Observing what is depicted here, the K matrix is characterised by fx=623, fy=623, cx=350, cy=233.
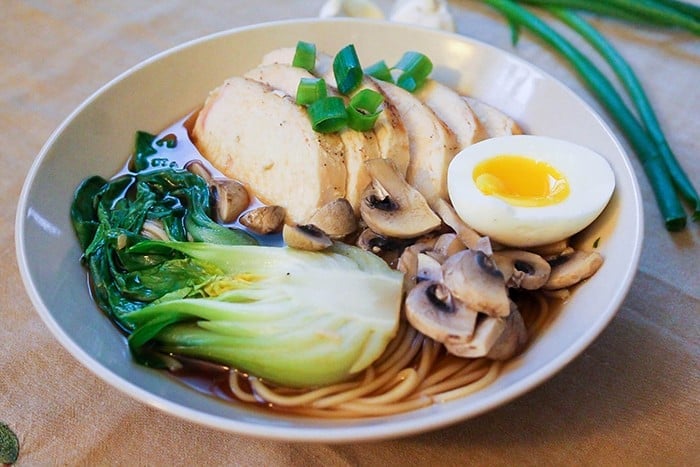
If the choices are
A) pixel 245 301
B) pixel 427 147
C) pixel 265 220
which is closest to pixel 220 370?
pixel 245 301

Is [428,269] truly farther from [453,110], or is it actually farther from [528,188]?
[453,110]

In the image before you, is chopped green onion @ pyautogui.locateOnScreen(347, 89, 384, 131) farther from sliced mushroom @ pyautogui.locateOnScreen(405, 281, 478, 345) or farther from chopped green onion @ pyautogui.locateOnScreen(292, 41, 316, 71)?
sliced mushroom @ pyautogui.locateOnScreen(405, 281, 478, 345)

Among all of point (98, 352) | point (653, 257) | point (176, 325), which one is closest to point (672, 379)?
point (653, 257)

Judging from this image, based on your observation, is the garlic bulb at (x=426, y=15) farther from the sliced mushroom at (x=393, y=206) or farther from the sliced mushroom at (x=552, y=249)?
the sliced mushroom at (x=552, y=249)

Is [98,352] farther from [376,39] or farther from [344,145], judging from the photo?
[376,39]

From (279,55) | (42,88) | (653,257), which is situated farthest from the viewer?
(42,88)

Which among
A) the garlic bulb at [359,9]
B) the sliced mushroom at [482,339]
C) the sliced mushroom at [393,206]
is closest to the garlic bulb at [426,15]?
the garlic bulb at [359,9]
